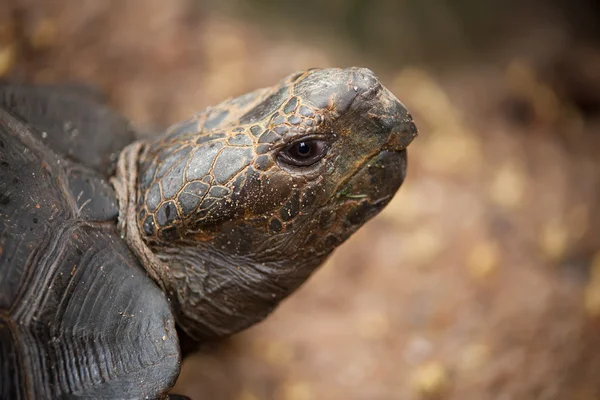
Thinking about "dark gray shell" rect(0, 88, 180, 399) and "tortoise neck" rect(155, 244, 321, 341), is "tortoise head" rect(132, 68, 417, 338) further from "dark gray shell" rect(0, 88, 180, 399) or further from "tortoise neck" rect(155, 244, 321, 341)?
"dark gray shell" rect(0, 88, 180, 399)

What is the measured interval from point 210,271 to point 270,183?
1.56ft

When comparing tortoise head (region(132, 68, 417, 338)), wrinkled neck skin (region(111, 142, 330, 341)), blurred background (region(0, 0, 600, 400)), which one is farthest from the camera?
blurred background (region(0, 0, 600, 400))

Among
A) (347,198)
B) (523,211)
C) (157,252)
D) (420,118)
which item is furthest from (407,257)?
(157,252)

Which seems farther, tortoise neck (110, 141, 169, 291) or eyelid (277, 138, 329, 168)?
tortoise neck (110, 141, 169, 291)

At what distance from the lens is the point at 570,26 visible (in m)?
5.57

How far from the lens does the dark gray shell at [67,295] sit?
1956 millimetres

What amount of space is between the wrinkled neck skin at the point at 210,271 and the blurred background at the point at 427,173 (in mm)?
654

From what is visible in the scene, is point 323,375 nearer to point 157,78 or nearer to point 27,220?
point 27,220

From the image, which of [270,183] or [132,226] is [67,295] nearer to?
[132,226]

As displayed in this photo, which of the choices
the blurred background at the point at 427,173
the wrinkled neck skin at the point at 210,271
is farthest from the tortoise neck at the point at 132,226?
the blurred background at the point at 427,173

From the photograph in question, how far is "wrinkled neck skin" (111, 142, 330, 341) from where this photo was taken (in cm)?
238

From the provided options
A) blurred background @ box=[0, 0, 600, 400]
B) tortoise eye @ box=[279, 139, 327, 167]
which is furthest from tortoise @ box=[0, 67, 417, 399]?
blurred background @ box=[0, 0, 600, 400]

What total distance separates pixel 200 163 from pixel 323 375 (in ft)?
5.30

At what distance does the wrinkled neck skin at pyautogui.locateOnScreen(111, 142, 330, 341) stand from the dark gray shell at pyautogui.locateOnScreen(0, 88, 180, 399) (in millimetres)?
72
